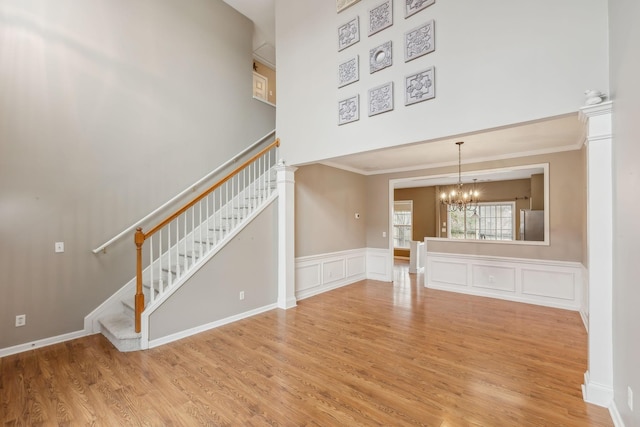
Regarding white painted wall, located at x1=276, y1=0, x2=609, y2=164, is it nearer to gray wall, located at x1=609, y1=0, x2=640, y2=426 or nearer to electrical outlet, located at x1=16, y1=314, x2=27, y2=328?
gray wall, located at x1=609, y1=0, x2=640, y2=426

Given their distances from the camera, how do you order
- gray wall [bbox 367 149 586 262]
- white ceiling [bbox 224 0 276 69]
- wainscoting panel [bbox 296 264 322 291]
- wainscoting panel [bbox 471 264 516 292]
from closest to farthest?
gray wall [bbox 367 149 586 262] → wainscoting panel [bbox 471 264 516 292] → wainscoting panel [bbox 296 264 322 291] → white ceiling [bbox 224 0 276 69]

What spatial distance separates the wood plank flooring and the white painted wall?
2.39m

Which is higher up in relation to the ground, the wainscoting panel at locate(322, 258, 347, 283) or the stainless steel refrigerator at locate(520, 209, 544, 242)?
the stainless steel refrigerator at locate(520, 209, 544, 242)

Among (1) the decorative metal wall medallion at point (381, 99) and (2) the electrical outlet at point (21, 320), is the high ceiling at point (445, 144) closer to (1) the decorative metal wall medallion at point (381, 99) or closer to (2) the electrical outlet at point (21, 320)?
(1) the decorative metal wall medallion at point (381, 99)

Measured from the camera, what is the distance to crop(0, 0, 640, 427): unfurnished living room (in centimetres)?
216

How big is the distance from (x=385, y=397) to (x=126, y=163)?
14.3 feet

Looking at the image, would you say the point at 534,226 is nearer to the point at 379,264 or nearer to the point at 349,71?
the point at 379,264

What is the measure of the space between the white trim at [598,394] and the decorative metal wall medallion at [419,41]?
338 centimetres

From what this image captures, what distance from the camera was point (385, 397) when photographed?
2281 mm

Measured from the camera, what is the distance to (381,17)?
3.49 metres

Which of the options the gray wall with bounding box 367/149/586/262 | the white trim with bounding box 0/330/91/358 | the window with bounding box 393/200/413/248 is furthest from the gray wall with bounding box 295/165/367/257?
the window with bounding box 393/200/413/248

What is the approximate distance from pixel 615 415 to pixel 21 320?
560cm

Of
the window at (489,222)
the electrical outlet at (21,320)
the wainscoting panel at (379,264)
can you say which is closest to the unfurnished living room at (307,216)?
the electrical outlet at (21,320)

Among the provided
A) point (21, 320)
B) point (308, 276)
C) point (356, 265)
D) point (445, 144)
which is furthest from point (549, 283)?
point (21, 320)
